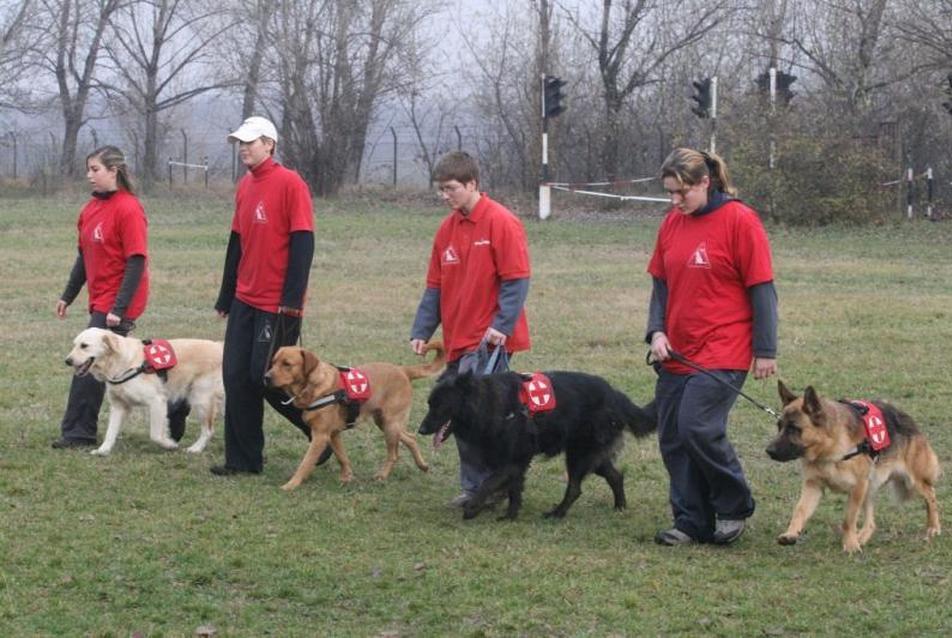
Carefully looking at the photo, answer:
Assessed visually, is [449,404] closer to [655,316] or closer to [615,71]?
[655,316]

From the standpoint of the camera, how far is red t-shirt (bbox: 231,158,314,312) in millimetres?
8203

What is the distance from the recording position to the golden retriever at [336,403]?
27.2 ft

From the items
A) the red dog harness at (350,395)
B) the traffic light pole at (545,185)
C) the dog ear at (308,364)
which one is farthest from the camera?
the traffic light pole at (545,185)

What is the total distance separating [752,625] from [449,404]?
223cm

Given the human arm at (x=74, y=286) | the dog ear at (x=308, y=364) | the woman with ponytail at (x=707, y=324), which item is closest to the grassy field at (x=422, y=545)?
the woman with ponytail at (x=707, y=324)

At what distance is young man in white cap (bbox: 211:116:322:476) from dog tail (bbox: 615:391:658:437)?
6.28ft

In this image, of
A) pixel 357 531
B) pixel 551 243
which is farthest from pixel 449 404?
pixel 551 243

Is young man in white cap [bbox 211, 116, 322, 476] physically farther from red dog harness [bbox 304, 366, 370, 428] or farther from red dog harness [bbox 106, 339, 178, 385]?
red dog harness [bbox 106, 339, 178, 385]

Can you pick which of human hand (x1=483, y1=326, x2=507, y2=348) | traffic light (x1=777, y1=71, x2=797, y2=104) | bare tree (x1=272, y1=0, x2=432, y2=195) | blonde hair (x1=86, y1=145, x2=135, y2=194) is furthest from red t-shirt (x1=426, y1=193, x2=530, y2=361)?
bare tree (x1=272, y1=0, x2=432, y2=195)

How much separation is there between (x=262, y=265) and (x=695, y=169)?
2737 millimetres

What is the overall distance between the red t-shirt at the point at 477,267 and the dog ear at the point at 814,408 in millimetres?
1657

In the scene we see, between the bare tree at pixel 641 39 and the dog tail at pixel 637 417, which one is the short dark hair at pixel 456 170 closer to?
the dog tail at pixel 637 417

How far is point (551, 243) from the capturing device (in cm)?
2694

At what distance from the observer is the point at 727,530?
713 cm
